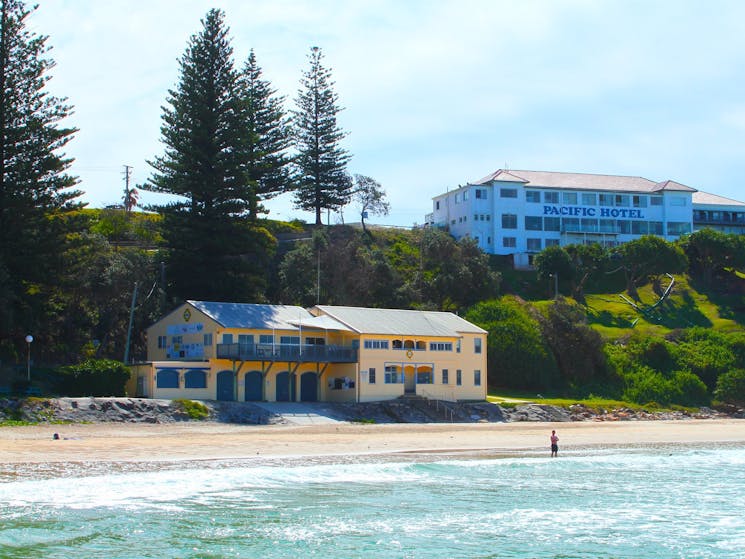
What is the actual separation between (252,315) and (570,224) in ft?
135

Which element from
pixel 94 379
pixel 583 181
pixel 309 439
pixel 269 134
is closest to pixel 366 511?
pixel 309 439

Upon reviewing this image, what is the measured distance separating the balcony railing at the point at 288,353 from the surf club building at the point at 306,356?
47 mm

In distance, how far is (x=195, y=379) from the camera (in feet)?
129

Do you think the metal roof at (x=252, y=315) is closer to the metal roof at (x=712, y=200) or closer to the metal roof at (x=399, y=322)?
the metal roof at (x=399, y=322)

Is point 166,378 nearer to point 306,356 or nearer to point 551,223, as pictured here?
point 306,356

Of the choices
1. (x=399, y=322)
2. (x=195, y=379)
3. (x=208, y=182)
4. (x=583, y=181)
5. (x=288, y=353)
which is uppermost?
(x=583, y=181)

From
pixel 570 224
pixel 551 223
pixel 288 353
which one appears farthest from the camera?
pixel 570 224

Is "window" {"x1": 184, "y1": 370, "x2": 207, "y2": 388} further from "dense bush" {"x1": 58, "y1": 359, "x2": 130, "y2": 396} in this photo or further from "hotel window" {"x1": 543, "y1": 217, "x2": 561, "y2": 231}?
"hotel window" {"x1": 543, "y1": 217, "x2": 561, "y2": 231}

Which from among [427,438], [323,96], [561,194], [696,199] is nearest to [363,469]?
[427,438]

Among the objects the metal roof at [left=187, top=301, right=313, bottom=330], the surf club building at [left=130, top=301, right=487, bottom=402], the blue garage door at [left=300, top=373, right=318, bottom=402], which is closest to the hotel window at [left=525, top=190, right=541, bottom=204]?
the surf club building at [left=130, top=301, right=487, bottom=402]

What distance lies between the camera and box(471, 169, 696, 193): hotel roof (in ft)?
251

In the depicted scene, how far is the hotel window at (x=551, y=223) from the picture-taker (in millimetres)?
76188

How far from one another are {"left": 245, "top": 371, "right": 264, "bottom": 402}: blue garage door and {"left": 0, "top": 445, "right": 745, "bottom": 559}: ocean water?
15.1 metres

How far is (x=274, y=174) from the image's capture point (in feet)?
213
